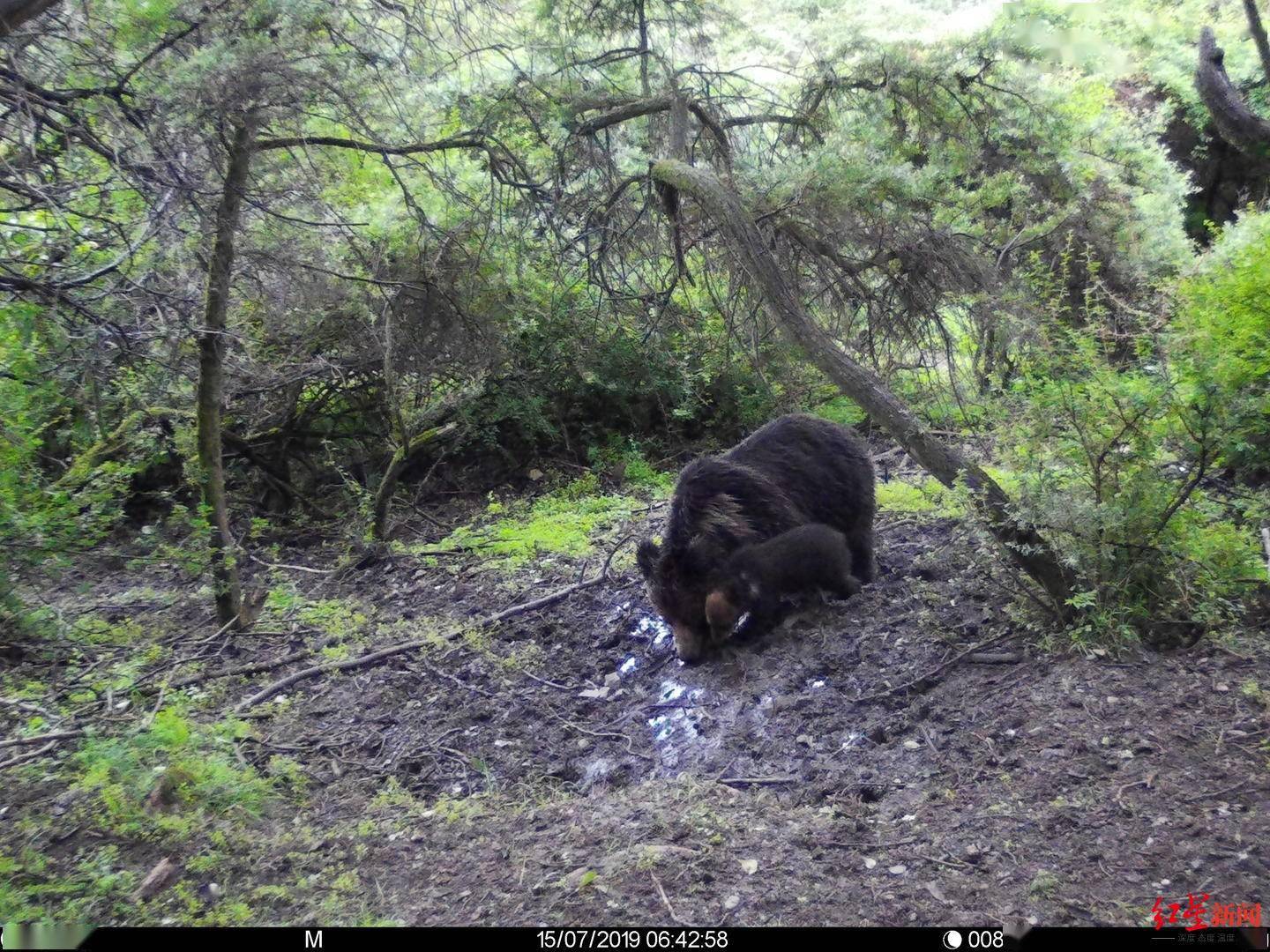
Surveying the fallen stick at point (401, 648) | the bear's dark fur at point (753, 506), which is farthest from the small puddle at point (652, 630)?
the fallen stick at point (401, 648)

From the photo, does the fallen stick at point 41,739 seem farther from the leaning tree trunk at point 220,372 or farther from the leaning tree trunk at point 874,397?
the leaning tree trunk at point 874,397

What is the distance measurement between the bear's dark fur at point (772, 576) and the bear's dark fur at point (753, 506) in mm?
128

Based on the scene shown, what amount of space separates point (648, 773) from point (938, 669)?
77.6 inches

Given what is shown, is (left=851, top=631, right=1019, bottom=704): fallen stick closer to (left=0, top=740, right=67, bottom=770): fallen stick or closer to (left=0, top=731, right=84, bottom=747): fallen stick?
(left=0, top=731, right=84, bottom=747): fallen stick

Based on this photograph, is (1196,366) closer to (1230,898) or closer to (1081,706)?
(1081,706)

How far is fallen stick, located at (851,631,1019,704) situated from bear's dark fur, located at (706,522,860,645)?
117 centimetres

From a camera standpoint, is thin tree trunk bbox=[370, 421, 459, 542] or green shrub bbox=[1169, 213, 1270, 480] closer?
green shrub bbox=[1169, 213, 1270, 480]

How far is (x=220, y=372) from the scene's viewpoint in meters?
7.79

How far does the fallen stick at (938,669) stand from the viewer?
5.99 m

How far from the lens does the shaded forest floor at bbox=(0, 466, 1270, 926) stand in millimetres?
4023

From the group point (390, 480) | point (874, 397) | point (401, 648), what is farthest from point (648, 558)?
point (390, 480)

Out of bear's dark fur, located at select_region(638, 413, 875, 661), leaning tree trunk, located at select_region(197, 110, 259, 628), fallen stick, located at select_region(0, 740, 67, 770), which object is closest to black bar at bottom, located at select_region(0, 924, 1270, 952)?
fallen stick, located at select_region(0, 740, 67, 770)

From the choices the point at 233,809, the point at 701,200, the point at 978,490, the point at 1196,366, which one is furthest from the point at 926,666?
the point at 233,809

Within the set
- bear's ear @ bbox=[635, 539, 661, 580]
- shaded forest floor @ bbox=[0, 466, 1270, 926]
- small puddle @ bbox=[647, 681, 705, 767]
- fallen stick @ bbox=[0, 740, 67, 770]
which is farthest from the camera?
bear's ear @ bbox=[635, 539, 661, 580]
